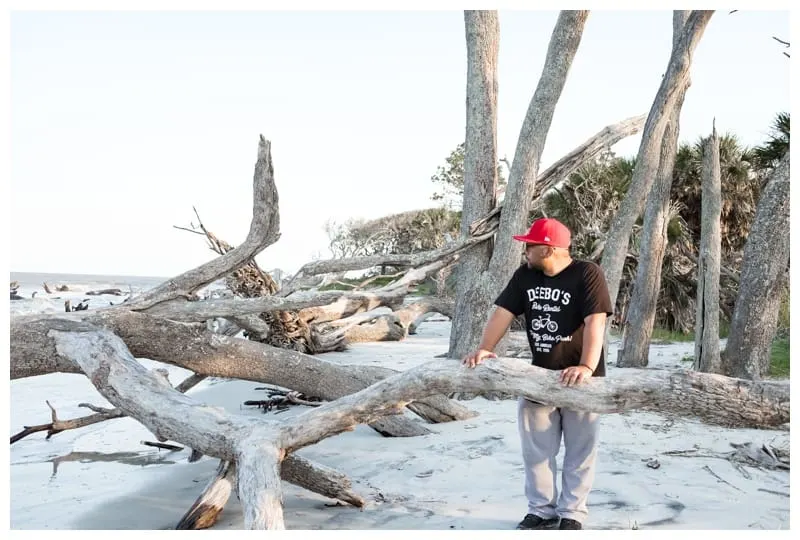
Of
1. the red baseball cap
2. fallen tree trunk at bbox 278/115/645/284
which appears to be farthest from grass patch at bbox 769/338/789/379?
the red baseball cap

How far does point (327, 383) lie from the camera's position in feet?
20.3

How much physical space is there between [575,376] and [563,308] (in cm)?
50

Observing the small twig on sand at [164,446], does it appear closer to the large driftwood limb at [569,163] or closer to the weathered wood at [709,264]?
the large driftwood limb at [569,163]

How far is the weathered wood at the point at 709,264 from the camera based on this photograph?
8594 mm

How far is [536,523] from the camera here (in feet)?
13.8

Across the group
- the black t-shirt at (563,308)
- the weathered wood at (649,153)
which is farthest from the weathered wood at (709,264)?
the black t-shirt at (563,308)

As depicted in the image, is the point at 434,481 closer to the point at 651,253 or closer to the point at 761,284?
the point at 761,284

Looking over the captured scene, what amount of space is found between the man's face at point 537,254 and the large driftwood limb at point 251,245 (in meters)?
2.00

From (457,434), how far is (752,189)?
12220 millimetres

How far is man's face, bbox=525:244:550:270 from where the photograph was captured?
13.9ft

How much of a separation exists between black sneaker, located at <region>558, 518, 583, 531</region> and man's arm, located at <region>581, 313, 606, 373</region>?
32.3 inches

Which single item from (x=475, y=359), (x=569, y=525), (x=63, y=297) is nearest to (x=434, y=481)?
(x=569, y=525)

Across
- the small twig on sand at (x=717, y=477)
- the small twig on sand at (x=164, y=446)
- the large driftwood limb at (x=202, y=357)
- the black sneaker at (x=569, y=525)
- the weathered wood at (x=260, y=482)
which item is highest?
the large driftwood limb at (x=202, y=357)

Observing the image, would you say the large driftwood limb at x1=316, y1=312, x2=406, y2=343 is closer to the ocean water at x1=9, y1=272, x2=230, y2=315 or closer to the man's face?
the ocean water at x1=9, y1=272, x2=230, y2=315
